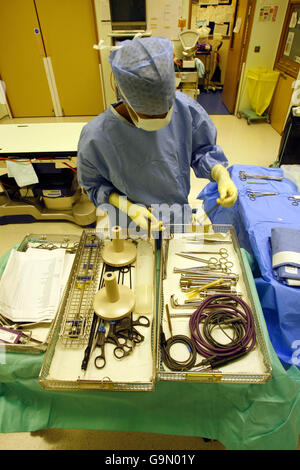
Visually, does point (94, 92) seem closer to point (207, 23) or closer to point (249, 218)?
point (207, 23)

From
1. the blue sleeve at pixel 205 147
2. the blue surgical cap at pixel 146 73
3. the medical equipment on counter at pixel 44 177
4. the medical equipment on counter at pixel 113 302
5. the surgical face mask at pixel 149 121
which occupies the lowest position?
the medical equipment on counter at pixel 44 177

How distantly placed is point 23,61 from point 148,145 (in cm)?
466

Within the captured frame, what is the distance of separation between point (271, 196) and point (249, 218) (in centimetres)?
33

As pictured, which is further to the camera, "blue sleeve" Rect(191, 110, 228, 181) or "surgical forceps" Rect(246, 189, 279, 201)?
"surgical forceps" Rect(246, 189, 279, 201)

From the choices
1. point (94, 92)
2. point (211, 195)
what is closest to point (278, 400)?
point (211, 195)

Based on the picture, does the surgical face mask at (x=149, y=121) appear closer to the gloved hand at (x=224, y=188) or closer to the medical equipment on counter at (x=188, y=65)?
the gloved hand at (x=224, y=188)

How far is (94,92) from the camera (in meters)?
4.75

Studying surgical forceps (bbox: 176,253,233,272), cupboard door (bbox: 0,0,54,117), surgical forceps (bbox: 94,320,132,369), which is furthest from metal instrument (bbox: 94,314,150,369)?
cupboard door (bbox: 0,0,54,117)

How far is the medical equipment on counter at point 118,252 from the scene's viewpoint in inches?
42.8

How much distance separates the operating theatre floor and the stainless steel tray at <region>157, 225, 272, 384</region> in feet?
2.35

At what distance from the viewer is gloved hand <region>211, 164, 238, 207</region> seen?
1.16 meters

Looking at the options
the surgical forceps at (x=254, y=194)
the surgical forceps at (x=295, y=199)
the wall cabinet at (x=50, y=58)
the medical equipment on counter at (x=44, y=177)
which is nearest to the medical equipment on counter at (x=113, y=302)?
the surgical forceps at (x=254, y=194)

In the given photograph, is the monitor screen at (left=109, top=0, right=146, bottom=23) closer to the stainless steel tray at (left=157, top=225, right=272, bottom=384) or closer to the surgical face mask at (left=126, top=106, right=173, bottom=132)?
the surgical face mask at (left=126, top=106, right=173, bottom=132)

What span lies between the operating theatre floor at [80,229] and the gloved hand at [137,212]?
3.36 ft
